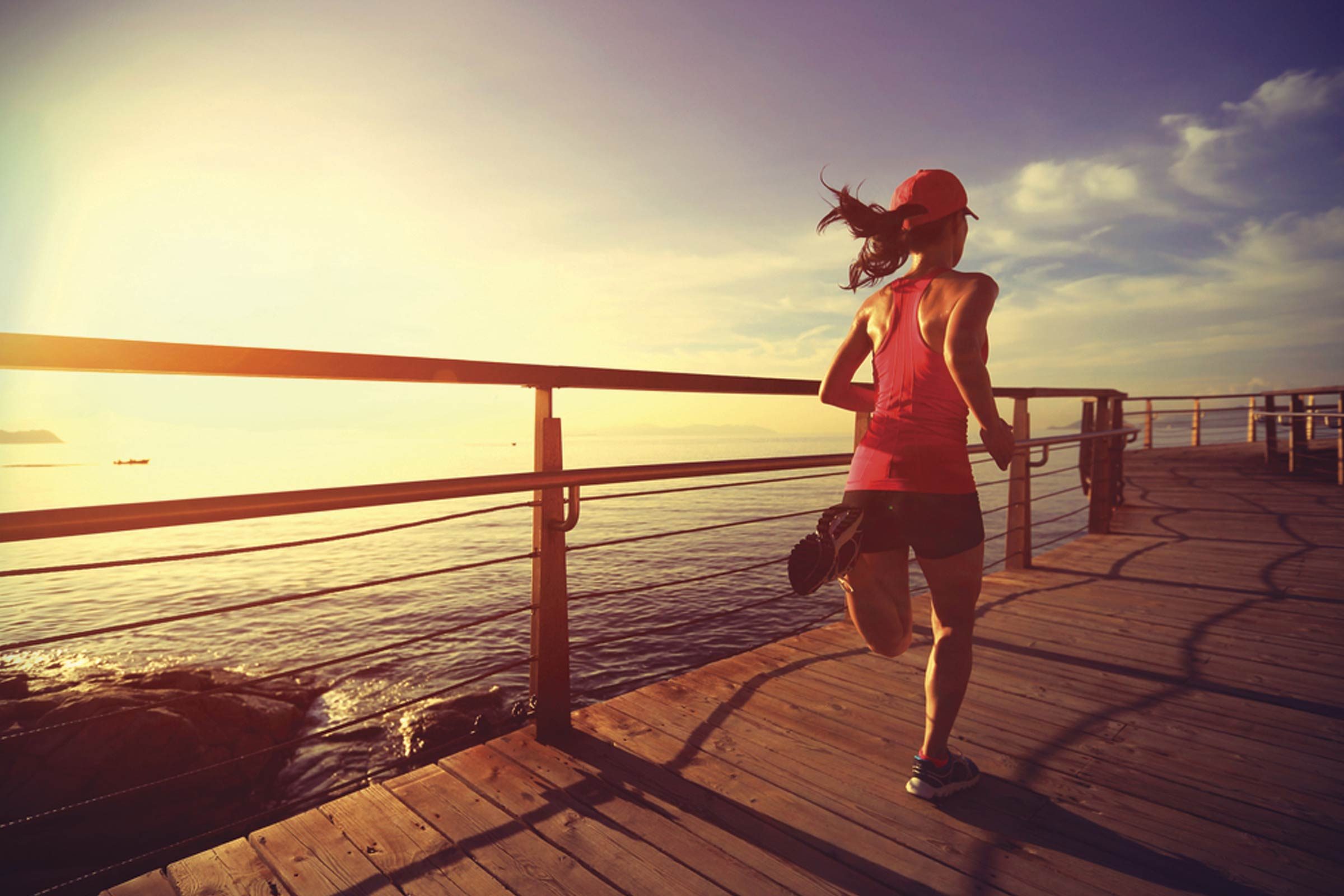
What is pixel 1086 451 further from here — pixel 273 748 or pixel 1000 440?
pixel 273 748

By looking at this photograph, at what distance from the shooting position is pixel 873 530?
187 cm

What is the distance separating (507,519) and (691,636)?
19.3 metres

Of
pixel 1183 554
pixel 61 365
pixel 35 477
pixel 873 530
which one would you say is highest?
pixel 61 365

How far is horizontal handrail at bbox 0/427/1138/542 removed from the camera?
119 centimetres

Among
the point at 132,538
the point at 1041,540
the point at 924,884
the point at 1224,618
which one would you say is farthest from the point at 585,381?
the point at 132,538

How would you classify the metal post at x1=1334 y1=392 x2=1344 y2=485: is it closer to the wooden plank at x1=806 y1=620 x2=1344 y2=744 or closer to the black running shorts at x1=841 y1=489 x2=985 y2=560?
the wooden plank at x1=806 y1=620 x2=1344 y2=744

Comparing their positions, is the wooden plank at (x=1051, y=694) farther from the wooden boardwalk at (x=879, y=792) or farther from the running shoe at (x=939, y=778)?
the running shoe at (x=939, y=778)

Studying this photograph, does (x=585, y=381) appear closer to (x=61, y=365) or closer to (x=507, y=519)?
(x=61, y=365)

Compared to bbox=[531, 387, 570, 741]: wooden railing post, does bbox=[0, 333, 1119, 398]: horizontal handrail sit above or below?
above

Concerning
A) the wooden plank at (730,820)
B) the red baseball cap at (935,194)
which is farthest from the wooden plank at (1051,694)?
the red baseball cap at (935,194)

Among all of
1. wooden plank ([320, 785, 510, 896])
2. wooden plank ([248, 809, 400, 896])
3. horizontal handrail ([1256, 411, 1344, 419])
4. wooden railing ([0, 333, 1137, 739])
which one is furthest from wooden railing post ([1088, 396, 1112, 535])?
wooden plank ([248, 809, 400, 896])

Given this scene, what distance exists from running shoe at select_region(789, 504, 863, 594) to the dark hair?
0.75 metres

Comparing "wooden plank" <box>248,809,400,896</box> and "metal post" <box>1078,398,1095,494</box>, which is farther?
"metal post" <box>1078,398,1095,494</box>

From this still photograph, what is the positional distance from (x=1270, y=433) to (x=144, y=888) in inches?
601
